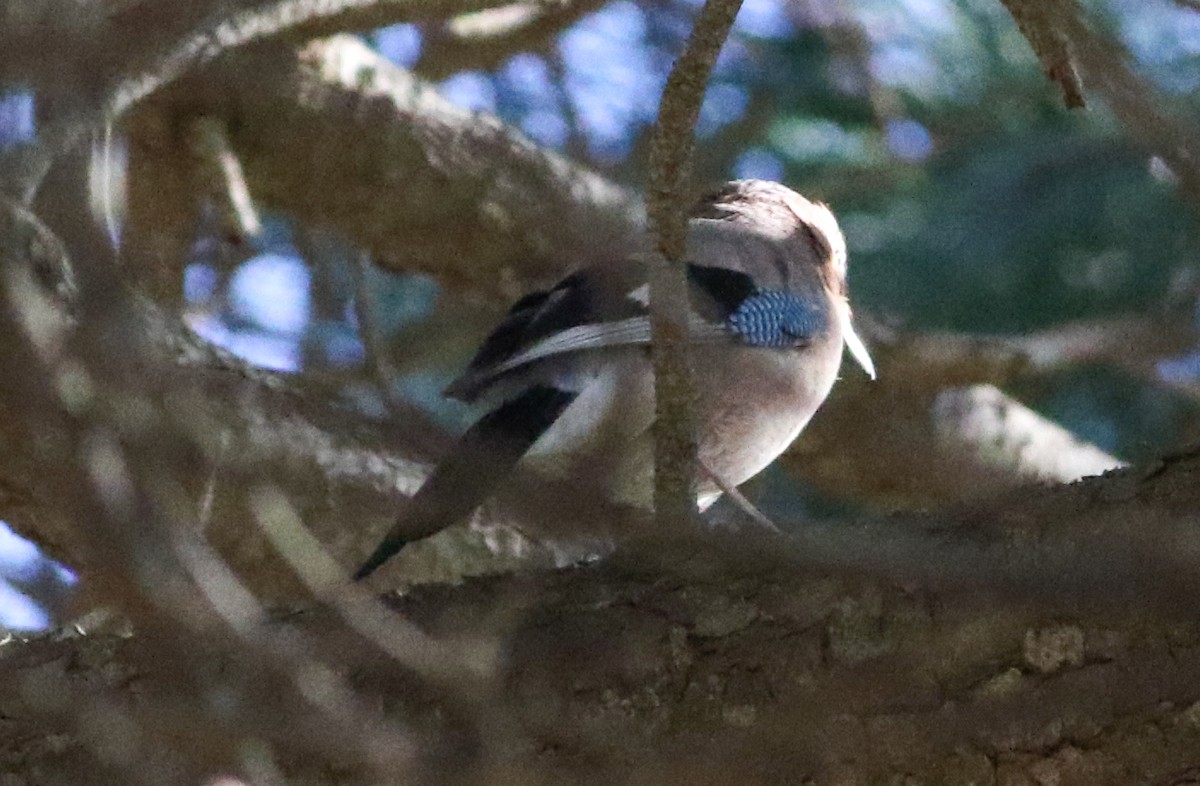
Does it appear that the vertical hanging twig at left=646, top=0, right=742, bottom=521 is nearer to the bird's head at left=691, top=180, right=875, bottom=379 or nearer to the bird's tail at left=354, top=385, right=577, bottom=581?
the bird's tail at left=354, top=385, right=577, bottom=581

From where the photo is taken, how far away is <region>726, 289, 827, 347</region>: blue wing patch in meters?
4.04

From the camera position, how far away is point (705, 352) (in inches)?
156

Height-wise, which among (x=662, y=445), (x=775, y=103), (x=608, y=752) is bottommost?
(x=775, y=103)

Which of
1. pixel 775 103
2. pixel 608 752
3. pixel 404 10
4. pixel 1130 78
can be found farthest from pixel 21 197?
pixel 775 103

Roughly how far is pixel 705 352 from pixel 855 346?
513mm

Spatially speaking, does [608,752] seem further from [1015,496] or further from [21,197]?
[21,197]

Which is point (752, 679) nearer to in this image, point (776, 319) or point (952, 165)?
point (776, 319)

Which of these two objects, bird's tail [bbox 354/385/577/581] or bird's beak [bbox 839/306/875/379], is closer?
bird's tail [bbox 354/385/577/581]

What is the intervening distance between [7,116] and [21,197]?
26cm

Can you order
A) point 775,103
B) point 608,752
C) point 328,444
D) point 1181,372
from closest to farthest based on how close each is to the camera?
point 608,752 → point 328,444 → point 1181,372 → point 775,103

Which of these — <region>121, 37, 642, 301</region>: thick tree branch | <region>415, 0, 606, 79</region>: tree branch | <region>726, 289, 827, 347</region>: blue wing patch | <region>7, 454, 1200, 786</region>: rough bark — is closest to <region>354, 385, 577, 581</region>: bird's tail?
<region>7, 454, 1200, 786</region>: rough bark

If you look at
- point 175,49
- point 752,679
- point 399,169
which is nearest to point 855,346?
point 399,169

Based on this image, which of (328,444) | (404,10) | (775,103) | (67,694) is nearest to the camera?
(67,694)

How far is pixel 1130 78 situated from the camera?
1835 millimetres
